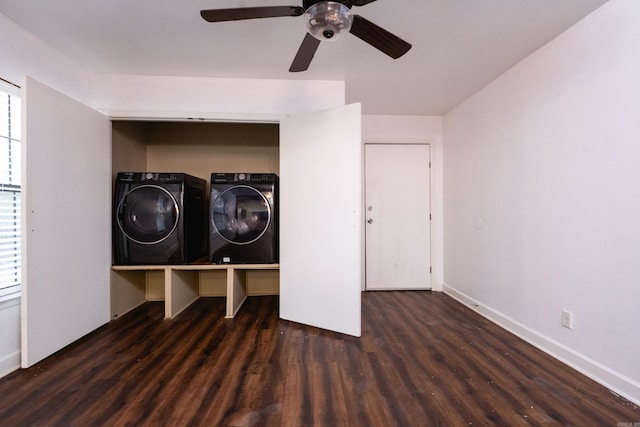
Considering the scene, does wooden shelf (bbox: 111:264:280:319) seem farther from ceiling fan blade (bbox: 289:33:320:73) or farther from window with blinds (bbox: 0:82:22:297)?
ceiling fan blade (bbox: 289:33:320:73)

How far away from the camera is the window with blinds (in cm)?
162

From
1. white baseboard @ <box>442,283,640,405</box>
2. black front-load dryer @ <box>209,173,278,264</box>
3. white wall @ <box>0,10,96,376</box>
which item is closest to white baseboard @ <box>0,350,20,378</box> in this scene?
white wall @ <box>0,10,96,376</box>

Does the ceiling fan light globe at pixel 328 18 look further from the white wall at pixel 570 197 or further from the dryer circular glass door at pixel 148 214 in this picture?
the dryer circular glass door at pixel 148 214

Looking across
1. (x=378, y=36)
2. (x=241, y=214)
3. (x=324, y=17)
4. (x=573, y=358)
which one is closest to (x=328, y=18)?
(x=324, y=17)

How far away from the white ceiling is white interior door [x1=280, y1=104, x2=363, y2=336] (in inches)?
19.3

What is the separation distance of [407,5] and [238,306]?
8.65 feet

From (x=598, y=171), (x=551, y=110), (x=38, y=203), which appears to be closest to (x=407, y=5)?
(x=551, y=110)

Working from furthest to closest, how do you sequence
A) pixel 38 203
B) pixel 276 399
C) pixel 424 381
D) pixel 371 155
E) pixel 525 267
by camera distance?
1. pixel 371 155
2. pixel 525 267
3. pixel 38 203
4. pixel 424 381
5. pixel 276 399

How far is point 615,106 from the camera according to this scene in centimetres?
144

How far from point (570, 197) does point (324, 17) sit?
178cm

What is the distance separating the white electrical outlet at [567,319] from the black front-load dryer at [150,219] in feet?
9.21

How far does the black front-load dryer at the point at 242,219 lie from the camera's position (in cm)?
235

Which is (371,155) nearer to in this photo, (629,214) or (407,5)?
(407,5)

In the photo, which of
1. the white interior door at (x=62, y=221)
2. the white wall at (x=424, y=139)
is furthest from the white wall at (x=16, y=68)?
the white wall at (x=424, y=139)
